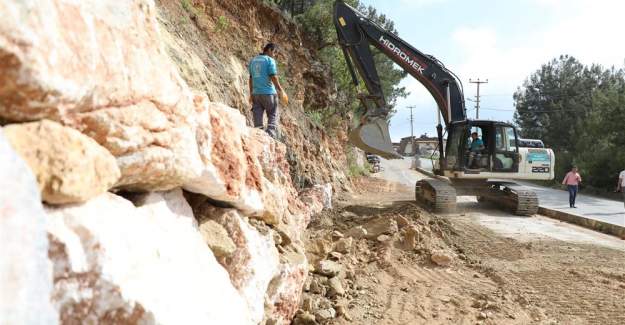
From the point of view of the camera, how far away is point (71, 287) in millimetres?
1756

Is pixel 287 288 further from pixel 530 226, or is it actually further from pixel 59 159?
pixel 530 226

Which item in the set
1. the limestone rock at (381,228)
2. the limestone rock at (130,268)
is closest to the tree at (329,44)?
the limestone rock at (381,228)

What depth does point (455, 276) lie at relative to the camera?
5.80 meters

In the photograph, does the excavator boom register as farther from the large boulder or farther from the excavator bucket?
the large boulder

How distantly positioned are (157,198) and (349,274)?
3.12 metres

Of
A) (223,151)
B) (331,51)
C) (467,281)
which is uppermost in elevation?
(331,51)

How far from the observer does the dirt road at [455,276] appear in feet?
15.0

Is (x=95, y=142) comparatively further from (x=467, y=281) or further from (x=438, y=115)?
(x=438, y=115)

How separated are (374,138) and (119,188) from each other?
8.51m

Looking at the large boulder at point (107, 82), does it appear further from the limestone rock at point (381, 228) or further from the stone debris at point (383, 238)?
the limestone rock at point (381, 228)

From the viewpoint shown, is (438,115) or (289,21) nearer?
(438,115)

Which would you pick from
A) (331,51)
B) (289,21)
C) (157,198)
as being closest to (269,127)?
(157,198)

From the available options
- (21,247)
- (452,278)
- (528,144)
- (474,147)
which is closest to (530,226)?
(474,147)

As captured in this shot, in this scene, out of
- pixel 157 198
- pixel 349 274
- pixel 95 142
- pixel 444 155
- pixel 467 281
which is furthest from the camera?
pixel 444 155
